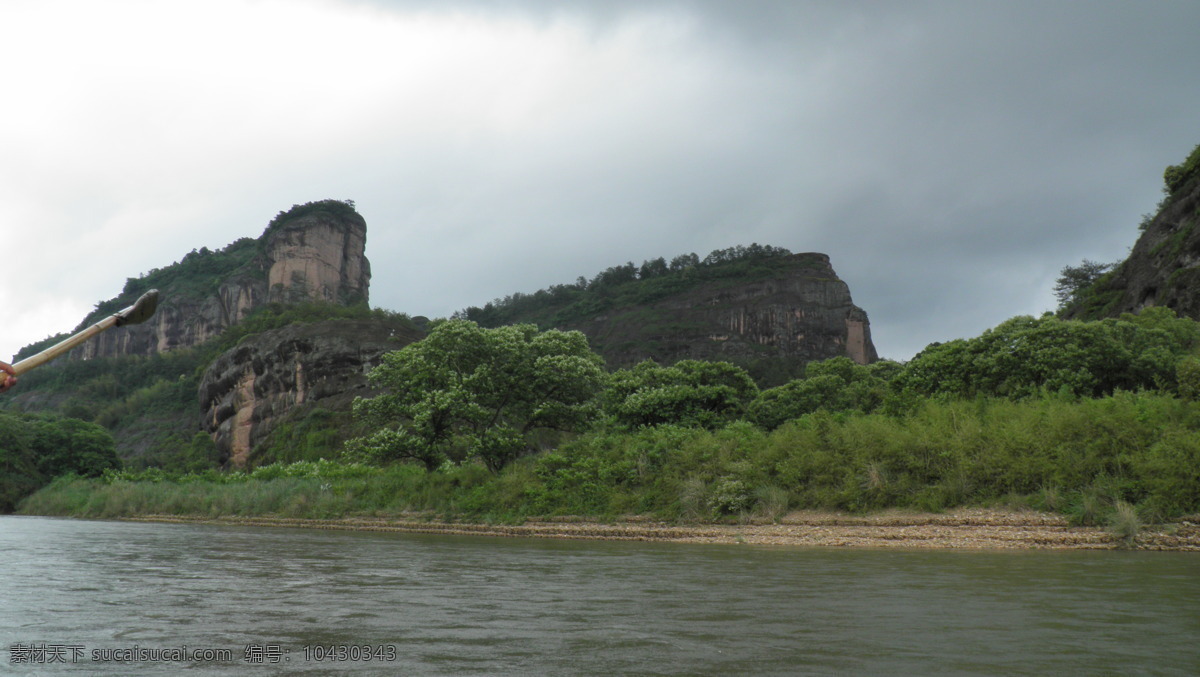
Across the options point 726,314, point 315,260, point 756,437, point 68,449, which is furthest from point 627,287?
point 756,437

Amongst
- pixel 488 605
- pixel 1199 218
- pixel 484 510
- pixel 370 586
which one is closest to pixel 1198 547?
pixel 488 605

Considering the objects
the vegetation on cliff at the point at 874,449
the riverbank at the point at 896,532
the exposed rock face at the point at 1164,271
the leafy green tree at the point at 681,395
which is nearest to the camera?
the riverbank at the point at 896,532

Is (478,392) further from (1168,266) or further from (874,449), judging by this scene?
(1168,266)

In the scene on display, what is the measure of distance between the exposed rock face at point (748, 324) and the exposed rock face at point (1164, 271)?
85.9m

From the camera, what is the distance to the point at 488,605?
896cm

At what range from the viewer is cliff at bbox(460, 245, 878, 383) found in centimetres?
15062

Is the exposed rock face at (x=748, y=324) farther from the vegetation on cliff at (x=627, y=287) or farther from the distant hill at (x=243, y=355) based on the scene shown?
the distant hill at (x=243, y=355)

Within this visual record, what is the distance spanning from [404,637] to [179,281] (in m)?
193

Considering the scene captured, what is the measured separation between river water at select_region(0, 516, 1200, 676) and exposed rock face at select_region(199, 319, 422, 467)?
270 ft

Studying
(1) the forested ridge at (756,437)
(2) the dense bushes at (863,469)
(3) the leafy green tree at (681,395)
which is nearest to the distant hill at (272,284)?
(1) the forested ridge at (756,437)

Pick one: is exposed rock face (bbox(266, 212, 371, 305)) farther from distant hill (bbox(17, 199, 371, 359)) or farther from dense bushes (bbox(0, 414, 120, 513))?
dense bushes (bbox(0, 414, 120, 513))

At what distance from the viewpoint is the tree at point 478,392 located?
35.2m

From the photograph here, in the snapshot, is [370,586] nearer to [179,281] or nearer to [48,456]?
[48,456]

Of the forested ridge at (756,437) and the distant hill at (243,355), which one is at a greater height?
the distant hill at (243,355)
